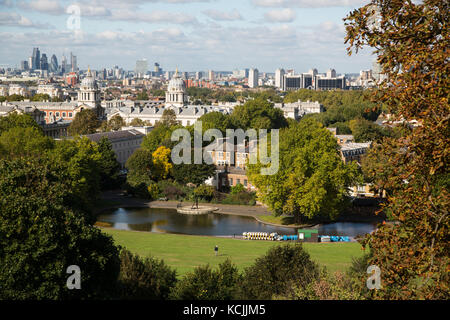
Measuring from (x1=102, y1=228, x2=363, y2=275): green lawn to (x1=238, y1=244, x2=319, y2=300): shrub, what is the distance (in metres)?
6.18

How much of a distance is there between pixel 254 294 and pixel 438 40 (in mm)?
9384

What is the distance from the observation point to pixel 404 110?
947 cm

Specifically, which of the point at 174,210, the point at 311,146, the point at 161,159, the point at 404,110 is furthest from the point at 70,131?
the point at 404,110

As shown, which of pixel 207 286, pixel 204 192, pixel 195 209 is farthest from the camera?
pixel 204 192

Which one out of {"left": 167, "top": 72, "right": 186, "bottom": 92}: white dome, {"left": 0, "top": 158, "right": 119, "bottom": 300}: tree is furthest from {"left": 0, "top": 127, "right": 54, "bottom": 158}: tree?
{"left": 167, "top": 72, "right": 186, "bottom": 92}: white dome

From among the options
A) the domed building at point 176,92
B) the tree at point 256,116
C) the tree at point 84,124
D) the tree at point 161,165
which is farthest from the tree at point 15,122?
the domed building at point 176,92

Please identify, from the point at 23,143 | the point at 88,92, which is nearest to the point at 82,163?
the point at 23,143

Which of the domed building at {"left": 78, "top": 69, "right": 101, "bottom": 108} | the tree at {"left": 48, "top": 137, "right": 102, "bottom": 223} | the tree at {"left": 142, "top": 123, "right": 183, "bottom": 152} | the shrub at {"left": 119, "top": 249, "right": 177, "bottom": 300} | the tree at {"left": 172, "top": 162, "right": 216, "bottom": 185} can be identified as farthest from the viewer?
the domed building at {"left": 78, "top": 69, "right": 101, "bottom": 108}

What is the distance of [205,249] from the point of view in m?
30.0

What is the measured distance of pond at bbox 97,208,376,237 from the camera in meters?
37.7

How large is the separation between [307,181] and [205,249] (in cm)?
1060

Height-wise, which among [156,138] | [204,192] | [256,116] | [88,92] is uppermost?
[88,92]

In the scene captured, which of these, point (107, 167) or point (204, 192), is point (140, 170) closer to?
point (107, 167)

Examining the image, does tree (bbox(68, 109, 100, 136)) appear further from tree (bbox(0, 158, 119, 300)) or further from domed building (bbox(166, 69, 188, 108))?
tree (bbox(0, 158, 119, 300))
